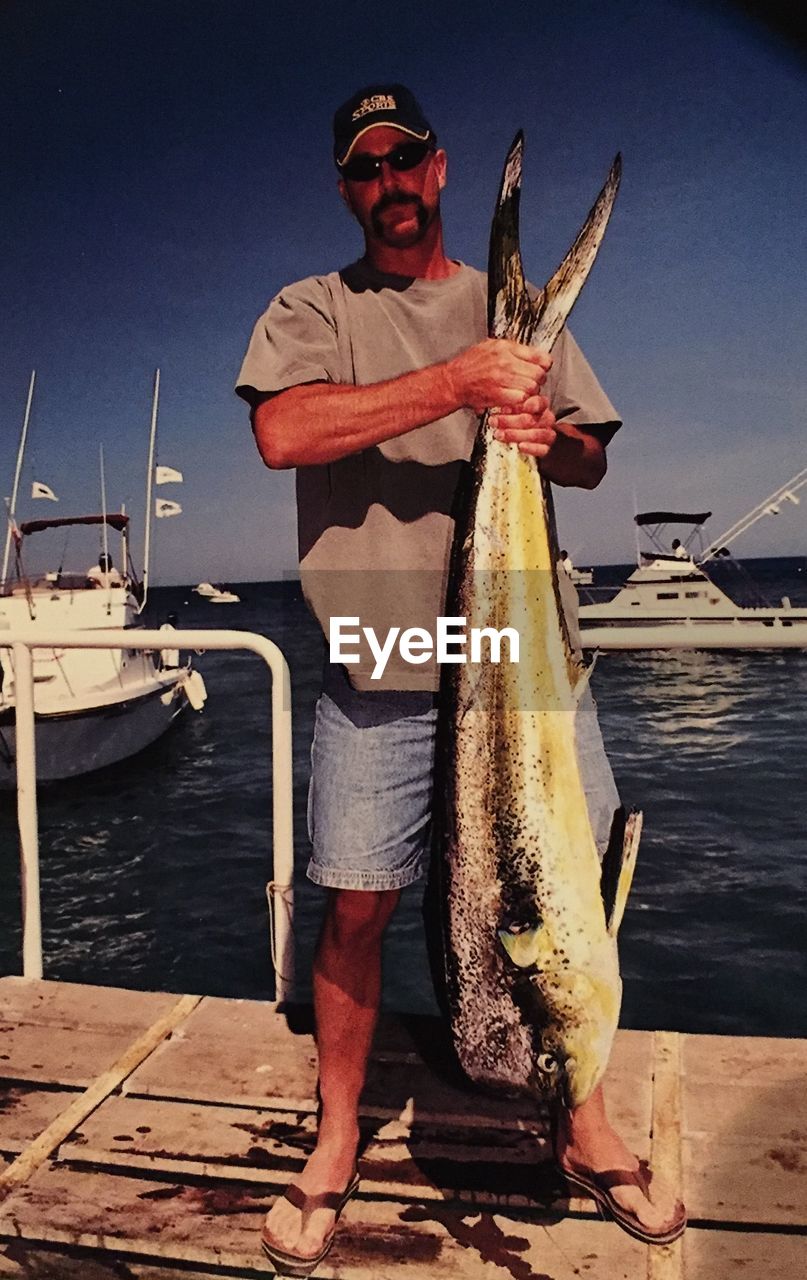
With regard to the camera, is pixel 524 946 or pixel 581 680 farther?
→ pixel 581 680

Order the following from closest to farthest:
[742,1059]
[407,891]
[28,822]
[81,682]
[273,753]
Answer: [742,1059]
[273,753]
[28,822]
[407,891]
[81,682]

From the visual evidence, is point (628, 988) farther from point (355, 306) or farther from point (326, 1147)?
point (355, 306)

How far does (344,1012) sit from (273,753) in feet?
2.90

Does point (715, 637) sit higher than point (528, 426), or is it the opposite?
point (528, 426)

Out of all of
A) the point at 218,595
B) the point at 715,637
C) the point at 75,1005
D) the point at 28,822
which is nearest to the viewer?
the point at 715,637

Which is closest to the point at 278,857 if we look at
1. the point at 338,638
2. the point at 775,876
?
the point at 338,638

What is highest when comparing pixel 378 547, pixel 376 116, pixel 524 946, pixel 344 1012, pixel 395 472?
pixel 376 116

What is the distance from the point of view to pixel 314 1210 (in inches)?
71.4

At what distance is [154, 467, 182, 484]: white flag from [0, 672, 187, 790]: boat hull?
661 centimetres

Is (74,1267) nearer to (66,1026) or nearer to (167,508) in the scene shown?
(66,1026)

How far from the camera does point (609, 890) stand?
1.47m

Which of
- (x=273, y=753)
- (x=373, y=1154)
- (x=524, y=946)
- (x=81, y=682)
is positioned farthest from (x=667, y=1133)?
(x=81, y=682)

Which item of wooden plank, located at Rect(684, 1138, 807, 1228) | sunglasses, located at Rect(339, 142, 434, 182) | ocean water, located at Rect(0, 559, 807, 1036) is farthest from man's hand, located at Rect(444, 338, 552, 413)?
ocean water, located at Rect(0, 559, 807, 1036)

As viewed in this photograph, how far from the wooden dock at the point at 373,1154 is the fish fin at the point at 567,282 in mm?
1711
